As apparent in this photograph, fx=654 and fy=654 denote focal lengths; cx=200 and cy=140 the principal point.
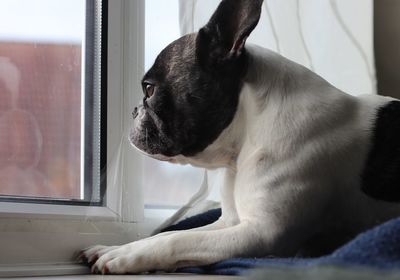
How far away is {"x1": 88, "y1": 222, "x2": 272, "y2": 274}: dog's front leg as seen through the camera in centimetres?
116

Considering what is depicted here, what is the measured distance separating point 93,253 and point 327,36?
900 mm

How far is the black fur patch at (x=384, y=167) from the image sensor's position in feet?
4.31

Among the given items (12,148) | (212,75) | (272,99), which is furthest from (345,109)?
(12,148)

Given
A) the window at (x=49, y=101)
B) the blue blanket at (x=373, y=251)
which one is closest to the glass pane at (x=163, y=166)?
the window at (x=49, y=101)

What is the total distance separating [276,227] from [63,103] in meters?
0.62

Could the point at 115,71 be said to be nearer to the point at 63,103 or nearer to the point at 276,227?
the point at 63,103

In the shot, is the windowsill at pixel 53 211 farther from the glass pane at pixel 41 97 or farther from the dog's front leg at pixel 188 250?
the dog's front leg at pixel 188 250

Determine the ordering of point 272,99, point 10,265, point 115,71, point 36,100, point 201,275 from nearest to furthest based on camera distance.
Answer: point 201,275 → point 10,265 → point 272,99 → point 36,100 → point 115,71

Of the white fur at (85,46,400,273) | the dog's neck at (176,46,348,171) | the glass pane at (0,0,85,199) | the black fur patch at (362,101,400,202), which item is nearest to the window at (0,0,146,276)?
the glass pane at (0,0,85,199)

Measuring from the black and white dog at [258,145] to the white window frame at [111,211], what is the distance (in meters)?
0.10

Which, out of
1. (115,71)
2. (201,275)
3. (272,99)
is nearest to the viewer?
(201,275)

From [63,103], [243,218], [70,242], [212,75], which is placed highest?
[212,75]

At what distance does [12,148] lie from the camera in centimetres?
139

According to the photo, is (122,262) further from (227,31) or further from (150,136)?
(227,31)
